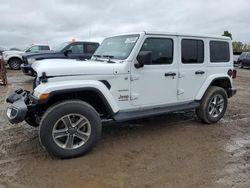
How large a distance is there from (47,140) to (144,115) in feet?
A: 5.71

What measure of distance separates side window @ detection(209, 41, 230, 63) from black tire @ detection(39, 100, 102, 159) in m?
3.10

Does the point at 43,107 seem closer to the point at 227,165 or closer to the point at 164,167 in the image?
the point at 164,167

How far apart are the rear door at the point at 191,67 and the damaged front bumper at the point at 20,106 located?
2.74m

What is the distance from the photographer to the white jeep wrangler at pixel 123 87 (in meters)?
4.13

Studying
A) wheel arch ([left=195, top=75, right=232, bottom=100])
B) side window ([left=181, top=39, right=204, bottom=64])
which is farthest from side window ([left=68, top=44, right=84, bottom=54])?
side window ([left=181, top=39, right=204, bottom=64])

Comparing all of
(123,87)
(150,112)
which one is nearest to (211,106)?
(150,112)

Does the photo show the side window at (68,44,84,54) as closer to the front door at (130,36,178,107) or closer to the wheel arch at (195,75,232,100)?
the wheel arch at (195,75,232,100)

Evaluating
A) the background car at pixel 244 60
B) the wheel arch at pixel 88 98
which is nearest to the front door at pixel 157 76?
the wheel arch at pixel 88 98

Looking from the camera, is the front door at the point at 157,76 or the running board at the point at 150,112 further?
the front door at the point at 157,76

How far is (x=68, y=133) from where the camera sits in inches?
168

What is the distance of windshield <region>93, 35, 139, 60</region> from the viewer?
5004 millimetres

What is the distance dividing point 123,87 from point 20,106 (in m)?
1.61

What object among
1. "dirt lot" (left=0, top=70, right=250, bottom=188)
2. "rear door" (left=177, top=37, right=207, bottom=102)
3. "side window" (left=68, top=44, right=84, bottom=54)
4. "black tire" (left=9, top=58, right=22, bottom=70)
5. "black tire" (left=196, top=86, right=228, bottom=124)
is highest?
"side window" (left=68, top=44, right=84, bottom=54)

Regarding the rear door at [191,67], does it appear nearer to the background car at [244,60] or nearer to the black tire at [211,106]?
the black tire at [211,106]
